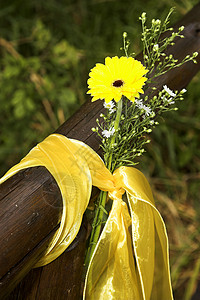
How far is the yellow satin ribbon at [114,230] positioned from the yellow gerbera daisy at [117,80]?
119mm

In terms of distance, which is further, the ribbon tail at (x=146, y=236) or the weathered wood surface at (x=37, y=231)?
the ribbon tail at (x=146, y=236)

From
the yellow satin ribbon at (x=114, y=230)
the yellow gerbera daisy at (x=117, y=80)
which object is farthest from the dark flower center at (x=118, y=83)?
the yellow satin ribbon at (x=114, y=230)

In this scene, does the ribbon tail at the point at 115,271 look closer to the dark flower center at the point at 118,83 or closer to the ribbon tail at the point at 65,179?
the ribbon tail at the point at 65,179

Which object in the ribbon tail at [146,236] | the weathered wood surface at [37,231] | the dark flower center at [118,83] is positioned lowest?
the ribbon tail at [146,236]

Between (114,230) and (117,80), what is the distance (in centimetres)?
28

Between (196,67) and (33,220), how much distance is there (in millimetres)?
633

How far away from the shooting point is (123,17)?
2.50 metres

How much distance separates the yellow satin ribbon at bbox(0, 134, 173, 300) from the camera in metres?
0.67

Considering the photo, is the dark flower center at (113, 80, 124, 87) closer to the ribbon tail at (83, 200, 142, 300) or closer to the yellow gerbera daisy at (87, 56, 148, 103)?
the yellow gerbera daisy at (87, 56, 148, 103)

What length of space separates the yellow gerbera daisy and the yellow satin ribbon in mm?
119

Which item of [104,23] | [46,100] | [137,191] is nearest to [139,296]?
[137,191]

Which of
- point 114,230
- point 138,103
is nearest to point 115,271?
point 114,230

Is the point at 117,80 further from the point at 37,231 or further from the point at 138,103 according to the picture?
the point at 37,231

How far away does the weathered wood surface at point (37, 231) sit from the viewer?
600 millimetres
